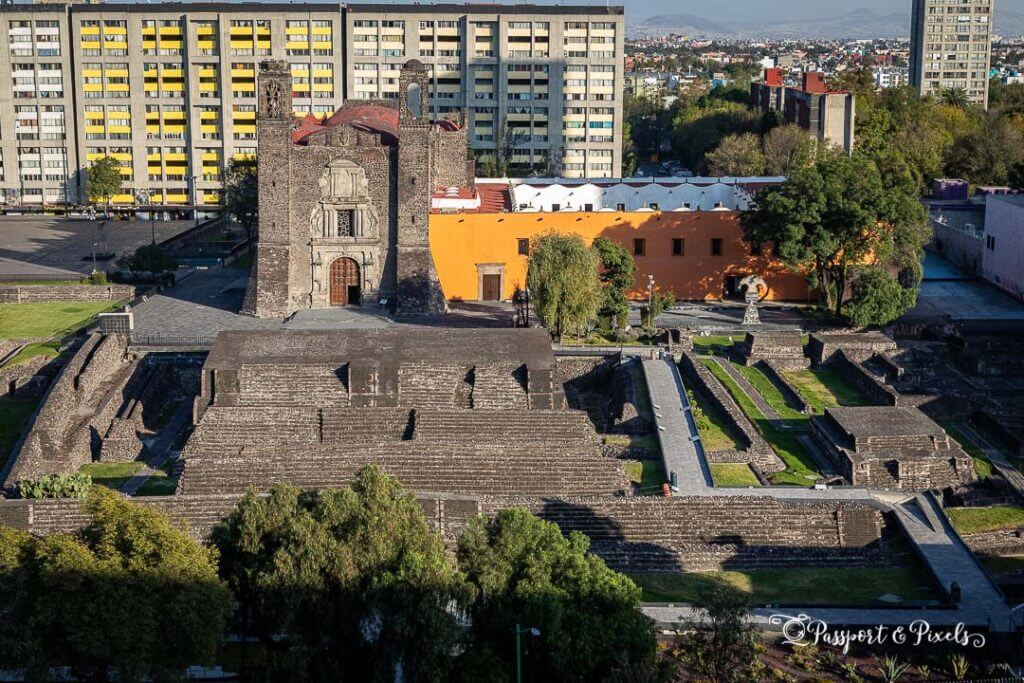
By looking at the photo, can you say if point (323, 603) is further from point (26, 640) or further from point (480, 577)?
point (26, 640)

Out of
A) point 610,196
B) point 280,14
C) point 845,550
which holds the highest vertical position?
point 280,14

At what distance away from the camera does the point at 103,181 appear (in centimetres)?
8925

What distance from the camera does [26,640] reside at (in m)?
22.4

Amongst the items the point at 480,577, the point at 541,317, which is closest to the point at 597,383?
the point at 541,317

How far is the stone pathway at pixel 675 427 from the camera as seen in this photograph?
33.8 metres

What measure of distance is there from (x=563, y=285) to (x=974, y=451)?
48.9 ft

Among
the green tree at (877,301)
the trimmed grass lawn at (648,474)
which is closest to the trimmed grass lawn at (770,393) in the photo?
the green tree at (877,301)

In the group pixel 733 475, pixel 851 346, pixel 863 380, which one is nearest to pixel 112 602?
pixel 733 475

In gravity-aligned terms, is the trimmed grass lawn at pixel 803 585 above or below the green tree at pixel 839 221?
below

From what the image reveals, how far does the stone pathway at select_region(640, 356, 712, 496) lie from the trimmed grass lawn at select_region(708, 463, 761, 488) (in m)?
0.41

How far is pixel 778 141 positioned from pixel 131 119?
4046 centimetres

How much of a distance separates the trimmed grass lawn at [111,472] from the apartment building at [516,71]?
56131 millimetres

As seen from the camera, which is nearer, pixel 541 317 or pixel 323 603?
pixel 323 603

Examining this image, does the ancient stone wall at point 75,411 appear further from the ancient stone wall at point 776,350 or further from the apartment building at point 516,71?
the apartment building at point 516,71
